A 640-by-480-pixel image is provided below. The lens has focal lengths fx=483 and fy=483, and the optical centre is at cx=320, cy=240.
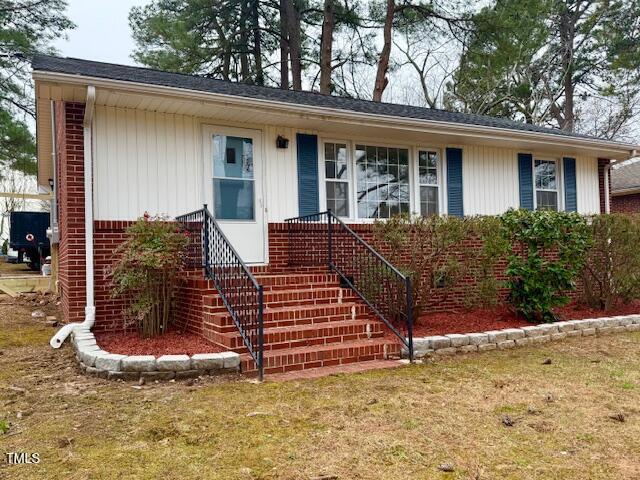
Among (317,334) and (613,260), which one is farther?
(613,260)

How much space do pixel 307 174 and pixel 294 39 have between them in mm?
10307

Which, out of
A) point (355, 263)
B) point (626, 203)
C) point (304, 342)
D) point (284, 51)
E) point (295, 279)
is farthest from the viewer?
point (626, 203)

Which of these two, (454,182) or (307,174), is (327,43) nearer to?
(454,182)

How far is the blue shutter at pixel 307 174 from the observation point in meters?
7.26

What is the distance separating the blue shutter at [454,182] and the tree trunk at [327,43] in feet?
26.4

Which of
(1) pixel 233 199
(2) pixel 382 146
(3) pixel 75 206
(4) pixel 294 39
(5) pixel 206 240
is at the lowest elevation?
(5) pixel 206 240

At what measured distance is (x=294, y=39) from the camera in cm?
1592

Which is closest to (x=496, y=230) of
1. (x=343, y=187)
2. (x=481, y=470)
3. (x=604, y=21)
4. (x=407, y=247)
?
(x=407, y=247)

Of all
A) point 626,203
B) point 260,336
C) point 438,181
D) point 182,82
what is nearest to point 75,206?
point 182,82

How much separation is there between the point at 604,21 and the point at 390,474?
811 inches

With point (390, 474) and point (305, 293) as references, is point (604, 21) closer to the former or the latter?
point (305, 293)

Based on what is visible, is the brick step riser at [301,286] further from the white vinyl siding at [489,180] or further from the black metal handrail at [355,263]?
the white vinyl siding at [489,180]

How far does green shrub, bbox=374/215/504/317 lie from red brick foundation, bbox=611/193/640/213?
14206 mm

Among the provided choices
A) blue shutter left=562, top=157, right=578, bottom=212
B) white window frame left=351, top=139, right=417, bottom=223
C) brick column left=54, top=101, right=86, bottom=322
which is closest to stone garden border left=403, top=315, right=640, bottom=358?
white window frame left=351, top=139, right=417, bottom=223
